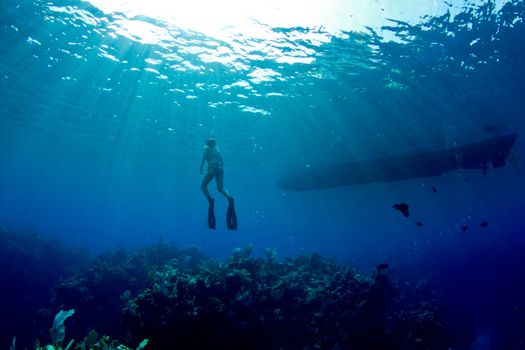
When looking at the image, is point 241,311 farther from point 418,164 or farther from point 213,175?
point 418,164

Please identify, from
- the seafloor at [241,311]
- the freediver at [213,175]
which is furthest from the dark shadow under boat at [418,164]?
the freediver at [213,175]

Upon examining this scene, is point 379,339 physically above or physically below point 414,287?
above

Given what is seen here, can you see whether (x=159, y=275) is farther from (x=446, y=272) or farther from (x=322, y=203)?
(x=322, y=203)

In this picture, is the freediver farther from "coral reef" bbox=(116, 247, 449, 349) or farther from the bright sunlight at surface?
the bright sunlight at surface

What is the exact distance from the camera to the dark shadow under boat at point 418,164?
17703 millimetres

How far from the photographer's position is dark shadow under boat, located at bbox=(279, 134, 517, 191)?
58.1ft

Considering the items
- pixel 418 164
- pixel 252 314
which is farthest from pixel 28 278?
pixel 418 164

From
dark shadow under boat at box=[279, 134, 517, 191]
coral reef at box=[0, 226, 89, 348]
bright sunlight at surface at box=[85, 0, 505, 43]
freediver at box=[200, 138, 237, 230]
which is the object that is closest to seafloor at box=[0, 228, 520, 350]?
coral reef at box=[0, 226, 89, 348]

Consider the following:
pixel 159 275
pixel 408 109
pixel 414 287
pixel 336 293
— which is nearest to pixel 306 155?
pixel 408 109

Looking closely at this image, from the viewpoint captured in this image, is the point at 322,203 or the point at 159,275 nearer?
the point at 159,275

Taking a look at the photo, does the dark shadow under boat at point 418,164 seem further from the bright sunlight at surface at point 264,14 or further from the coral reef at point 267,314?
the coral reef at point 267,314

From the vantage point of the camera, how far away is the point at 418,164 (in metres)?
20.8

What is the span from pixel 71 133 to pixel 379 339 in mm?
33512

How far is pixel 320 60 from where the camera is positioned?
14.3m
